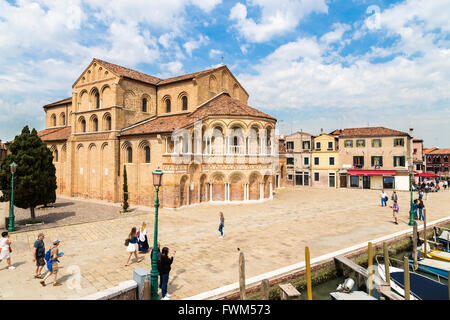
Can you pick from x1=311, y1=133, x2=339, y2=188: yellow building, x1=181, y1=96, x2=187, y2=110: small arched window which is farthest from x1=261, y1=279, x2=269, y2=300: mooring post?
x1=311, y1=133, x2=339, y2=188: yellow building

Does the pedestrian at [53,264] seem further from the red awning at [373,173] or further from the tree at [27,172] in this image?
the red awning at [373,173]

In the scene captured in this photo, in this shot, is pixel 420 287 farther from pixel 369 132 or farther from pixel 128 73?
pixel 369 132

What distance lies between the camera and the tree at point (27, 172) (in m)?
16.8

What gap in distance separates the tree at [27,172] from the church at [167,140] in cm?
662

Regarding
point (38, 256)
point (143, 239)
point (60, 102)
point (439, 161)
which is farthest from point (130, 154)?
point (439, 161)

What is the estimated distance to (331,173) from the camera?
42375 mm

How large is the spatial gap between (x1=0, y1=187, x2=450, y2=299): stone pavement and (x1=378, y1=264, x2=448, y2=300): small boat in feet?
8.44

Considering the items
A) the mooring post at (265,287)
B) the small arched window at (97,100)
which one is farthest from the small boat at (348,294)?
the small arched window at (97,100)

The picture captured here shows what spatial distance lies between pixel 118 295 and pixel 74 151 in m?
29.0

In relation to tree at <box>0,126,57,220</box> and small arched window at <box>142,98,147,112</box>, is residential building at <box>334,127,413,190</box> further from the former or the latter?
tree at <box>0,126,57,220</box>

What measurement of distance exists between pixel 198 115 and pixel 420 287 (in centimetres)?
2075

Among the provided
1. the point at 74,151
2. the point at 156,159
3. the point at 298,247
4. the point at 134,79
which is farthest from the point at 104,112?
the point at 298,247

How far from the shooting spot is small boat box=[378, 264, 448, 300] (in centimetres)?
974

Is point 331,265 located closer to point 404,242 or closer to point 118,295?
point 404,242
